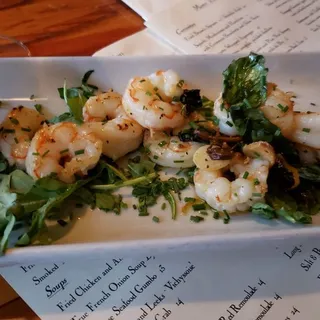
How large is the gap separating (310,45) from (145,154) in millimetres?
676

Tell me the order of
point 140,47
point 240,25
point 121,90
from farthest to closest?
point 240,25, point 140,47, point 121,90

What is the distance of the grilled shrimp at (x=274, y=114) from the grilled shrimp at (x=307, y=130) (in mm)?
11

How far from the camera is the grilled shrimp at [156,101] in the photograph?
104 centimetres

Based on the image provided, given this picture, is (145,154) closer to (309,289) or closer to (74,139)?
(74,139)

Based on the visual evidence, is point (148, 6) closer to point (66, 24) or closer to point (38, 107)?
point (66, 24)

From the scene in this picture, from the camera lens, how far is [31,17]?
149cm

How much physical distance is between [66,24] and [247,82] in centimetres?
64

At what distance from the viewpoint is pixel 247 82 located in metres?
1.06

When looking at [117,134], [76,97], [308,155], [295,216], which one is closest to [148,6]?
[76,97]

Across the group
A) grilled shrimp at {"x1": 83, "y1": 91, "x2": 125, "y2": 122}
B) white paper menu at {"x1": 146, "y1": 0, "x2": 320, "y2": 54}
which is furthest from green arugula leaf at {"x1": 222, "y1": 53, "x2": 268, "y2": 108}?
white paper menu at {"x1": 146, "y1": 0, "x2": 320, "y2": 54}

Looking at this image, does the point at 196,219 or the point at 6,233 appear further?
the point at 196,219

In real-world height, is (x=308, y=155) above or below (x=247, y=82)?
below

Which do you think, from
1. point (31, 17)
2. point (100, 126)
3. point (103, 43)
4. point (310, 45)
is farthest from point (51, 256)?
point (310, 45)

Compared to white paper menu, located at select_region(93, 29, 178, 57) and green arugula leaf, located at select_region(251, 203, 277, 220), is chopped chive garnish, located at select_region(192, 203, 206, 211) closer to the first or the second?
green arugula leaf, located at select_region(251, 203, 277, 220)
